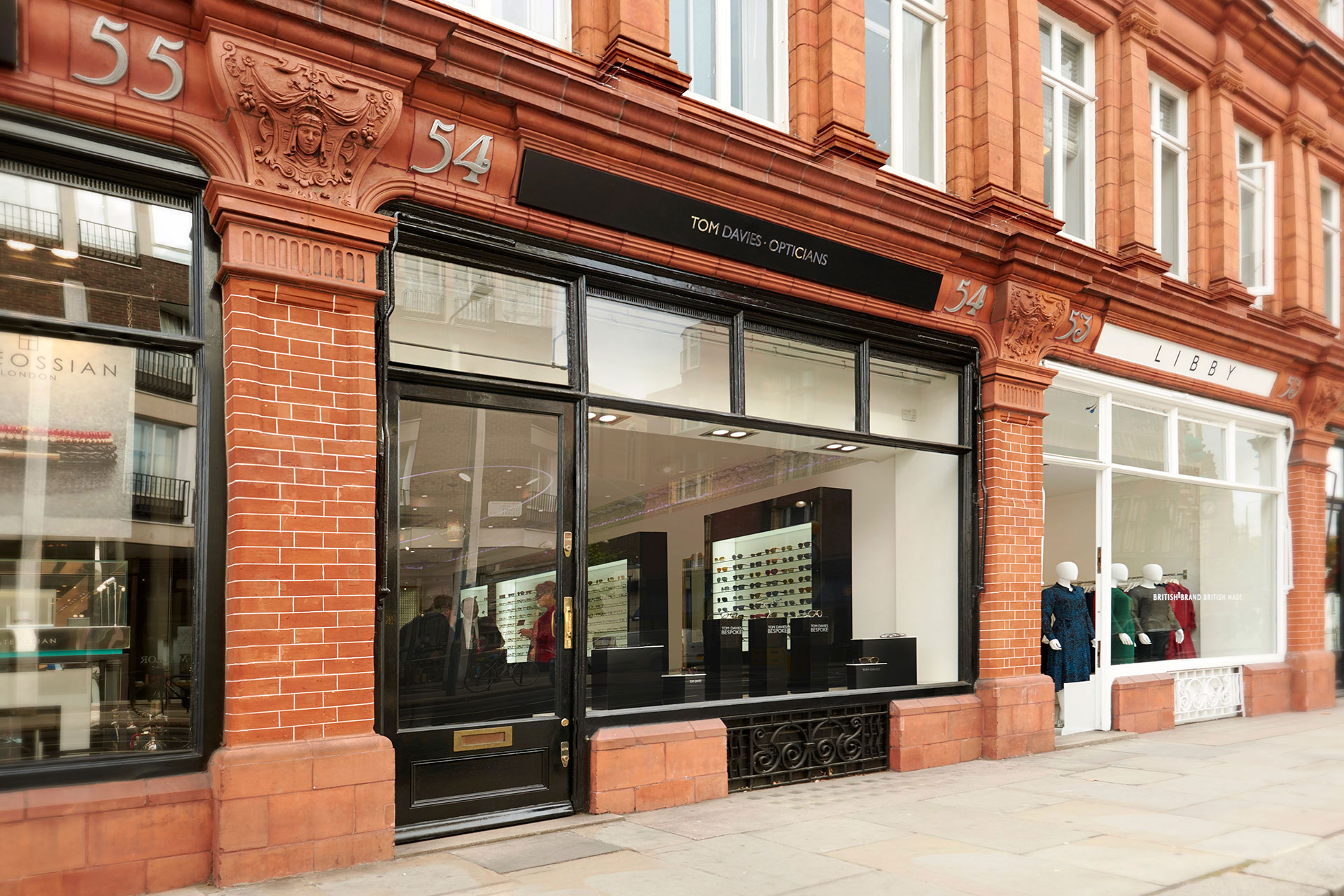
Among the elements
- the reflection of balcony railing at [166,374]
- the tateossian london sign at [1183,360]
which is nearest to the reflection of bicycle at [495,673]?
the reflection of balcony railing at [166,374]

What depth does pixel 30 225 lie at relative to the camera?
16.7ft

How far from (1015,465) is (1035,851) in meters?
4.54

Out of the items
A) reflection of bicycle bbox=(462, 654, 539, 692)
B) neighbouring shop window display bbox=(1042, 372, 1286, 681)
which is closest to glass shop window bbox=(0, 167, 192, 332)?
reflection of bicycle bbox=(462, 654, 539, 692)


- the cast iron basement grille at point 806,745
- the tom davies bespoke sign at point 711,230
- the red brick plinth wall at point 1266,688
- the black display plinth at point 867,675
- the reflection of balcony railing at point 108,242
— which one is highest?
the tom davies bespoke sign at point 711,230

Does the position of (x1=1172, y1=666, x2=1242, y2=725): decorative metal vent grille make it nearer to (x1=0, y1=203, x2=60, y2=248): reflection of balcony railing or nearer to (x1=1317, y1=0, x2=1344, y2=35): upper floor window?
(x1=1317, y1=0, x2=1344, y2=35): upper floor window

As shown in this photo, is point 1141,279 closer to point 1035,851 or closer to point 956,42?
point 956,42

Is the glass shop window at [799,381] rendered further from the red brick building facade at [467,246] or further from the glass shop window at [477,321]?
the glass shop window at [477,321]

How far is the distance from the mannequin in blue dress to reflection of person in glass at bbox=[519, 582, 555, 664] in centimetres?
622

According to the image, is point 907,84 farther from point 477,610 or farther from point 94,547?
point 94,547

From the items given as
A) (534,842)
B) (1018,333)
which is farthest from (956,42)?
(534,842)

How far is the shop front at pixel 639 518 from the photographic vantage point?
632 cm

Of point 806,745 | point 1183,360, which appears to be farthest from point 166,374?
point 1183,360

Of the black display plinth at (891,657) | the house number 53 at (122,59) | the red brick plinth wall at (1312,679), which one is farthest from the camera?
the red brick plinth wall at (1312,679)

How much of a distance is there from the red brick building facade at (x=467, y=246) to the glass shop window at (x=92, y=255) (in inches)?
5.7
